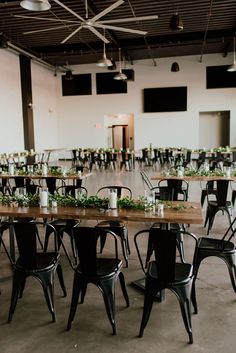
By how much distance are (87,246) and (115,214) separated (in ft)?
2.43

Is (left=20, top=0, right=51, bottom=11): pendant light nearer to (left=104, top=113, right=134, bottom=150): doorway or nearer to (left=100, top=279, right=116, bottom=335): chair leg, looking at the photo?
(left=100, top=279, right=116, bottom=335): chair leg

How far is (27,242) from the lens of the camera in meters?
2.56

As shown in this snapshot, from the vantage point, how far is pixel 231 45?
13.3 meters

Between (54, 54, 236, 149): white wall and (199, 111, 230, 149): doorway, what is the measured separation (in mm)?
628

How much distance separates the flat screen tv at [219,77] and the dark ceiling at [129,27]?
697mm

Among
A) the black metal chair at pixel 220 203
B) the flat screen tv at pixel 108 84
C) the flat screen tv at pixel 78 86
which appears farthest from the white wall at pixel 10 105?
the black metal chair at pixel 220 203

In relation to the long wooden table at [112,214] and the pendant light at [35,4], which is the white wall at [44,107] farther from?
the long wooden table at [112,214]

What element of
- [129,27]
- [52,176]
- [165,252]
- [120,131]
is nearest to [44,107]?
[120,131]

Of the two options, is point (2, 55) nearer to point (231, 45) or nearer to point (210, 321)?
point (231, 45)

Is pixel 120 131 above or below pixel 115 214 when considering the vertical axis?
above

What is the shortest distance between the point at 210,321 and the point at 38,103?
1373cm

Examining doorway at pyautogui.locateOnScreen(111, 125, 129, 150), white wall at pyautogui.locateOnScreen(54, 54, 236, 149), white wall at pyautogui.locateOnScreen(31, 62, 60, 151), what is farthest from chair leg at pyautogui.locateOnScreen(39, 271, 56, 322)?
doorway at pyautogui.locateOnScreen(111, 125, 129, 150)

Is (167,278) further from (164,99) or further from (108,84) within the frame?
(108,84)

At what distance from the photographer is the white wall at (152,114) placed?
1504 cm
